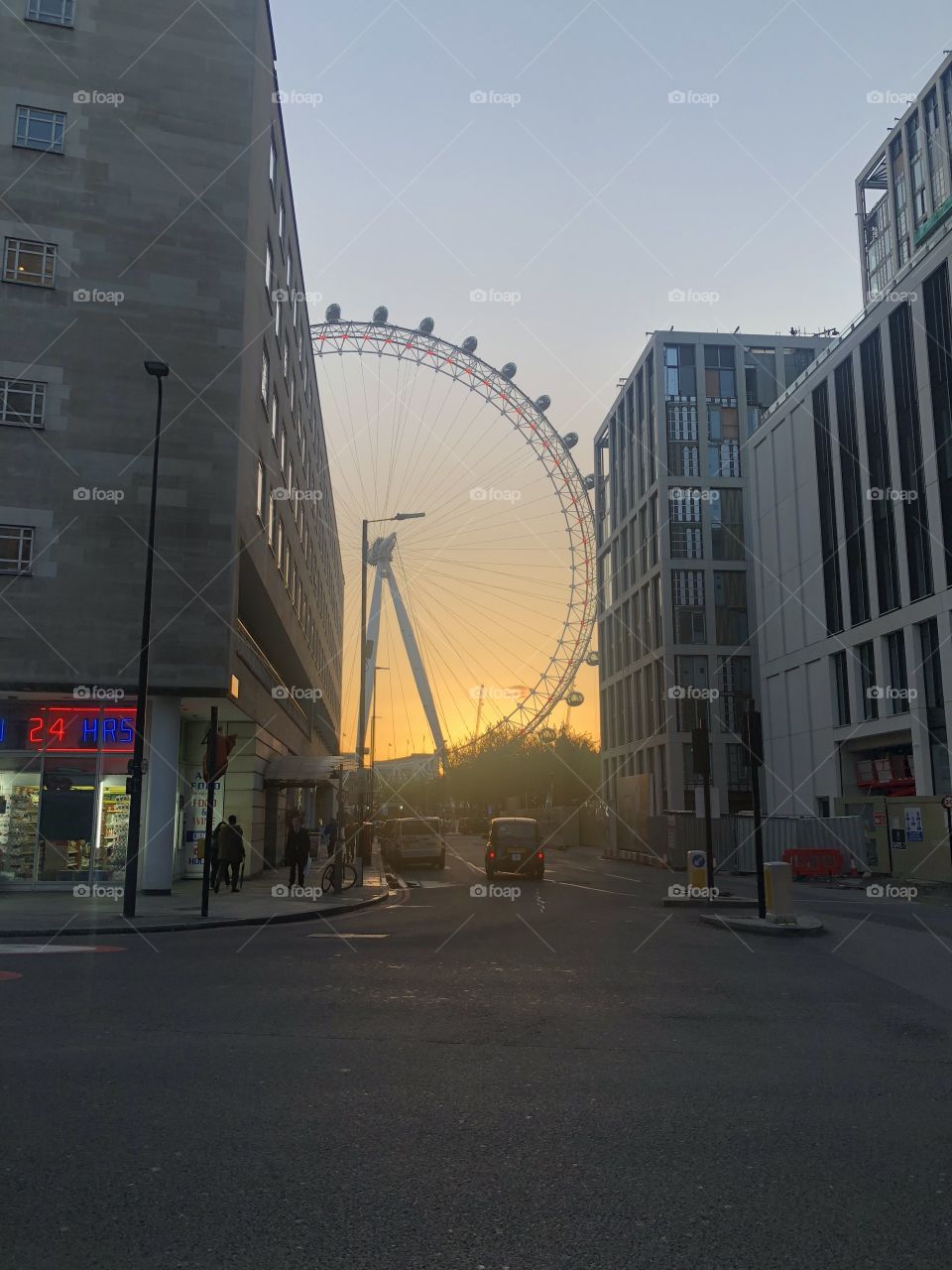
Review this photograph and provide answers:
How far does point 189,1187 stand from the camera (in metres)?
4.70

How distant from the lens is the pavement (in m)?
16.4

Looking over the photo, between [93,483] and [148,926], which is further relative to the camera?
[93,483]

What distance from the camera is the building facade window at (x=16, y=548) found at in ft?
75.2

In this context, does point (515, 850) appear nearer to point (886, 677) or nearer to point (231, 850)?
point (231, 850)

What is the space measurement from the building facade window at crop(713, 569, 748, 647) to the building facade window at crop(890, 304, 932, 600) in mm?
24536

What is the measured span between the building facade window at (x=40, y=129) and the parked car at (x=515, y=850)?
70.1 feet

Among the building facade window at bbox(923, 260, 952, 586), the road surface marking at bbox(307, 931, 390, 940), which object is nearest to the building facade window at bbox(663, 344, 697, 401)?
the building facade window at bbox(923, 260, 952, 586)

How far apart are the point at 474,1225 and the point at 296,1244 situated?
0.73 metres

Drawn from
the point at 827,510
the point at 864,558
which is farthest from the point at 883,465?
the point at 827,510

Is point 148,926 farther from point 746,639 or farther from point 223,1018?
point 746,639

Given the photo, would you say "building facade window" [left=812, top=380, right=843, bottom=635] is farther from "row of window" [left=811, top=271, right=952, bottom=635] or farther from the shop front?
the shop front

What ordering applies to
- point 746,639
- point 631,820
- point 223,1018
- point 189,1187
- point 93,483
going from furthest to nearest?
point 746,639 < point 631,820 < point 93,483 < point 223,1018 < point 189,1187

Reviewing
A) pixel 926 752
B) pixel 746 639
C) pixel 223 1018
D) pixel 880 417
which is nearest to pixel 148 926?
pixel 223 1018

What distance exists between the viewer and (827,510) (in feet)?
157
